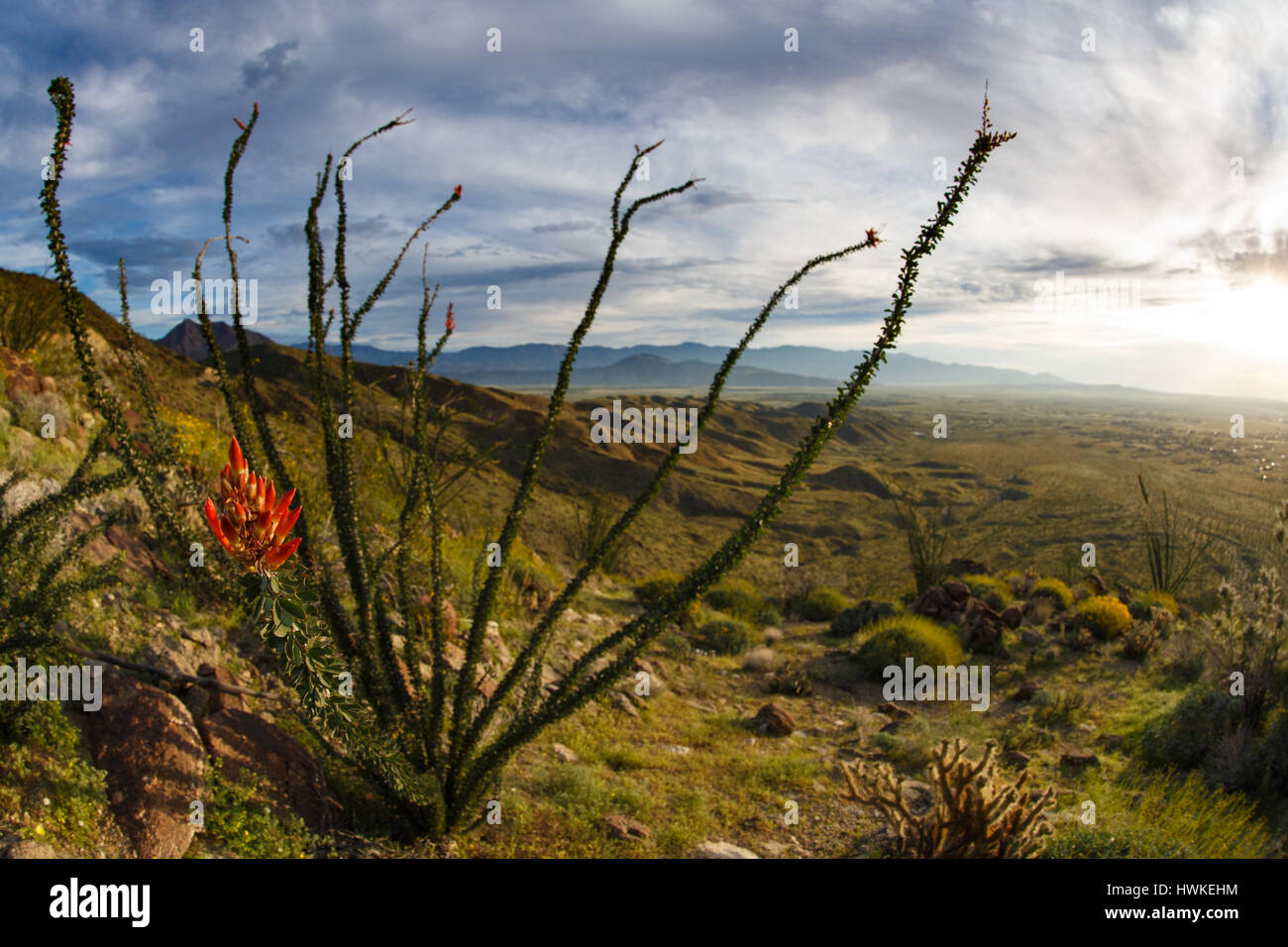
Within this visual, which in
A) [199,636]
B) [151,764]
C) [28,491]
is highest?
[28,491]

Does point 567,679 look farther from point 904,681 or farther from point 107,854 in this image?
point 904,681

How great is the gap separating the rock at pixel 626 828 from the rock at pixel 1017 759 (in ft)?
12.2

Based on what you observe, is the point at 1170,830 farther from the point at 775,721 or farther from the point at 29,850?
the point at 29,850

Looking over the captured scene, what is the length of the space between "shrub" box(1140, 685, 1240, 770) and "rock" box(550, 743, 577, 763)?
17.3 ft

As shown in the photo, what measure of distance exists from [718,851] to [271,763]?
273 centimetres

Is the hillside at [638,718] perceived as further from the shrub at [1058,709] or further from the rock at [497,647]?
the rock at [497,647]

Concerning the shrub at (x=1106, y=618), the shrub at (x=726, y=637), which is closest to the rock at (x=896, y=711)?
the shrub at (x=726, y=637)

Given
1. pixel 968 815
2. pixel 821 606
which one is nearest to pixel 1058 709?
pixel 968 815

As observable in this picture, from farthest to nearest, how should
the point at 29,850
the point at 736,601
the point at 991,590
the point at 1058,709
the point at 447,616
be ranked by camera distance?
the point at 736,601
the point at 991,590
the point at 1058,709
the point at 447,616
the point at 29,850

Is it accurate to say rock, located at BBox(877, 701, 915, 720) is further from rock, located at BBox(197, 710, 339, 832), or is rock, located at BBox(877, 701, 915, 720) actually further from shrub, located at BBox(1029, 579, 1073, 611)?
rock, located at BBox(197, 710, 339, 832)

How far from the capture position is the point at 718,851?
14.2 feet

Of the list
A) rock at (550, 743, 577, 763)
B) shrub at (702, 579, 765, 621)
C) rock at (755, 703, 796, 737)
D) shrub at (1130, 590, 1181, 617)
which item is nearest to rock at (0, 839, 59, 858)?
rock at (550, 743, 577, 763)

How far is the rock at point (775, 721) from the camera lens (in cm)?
715
